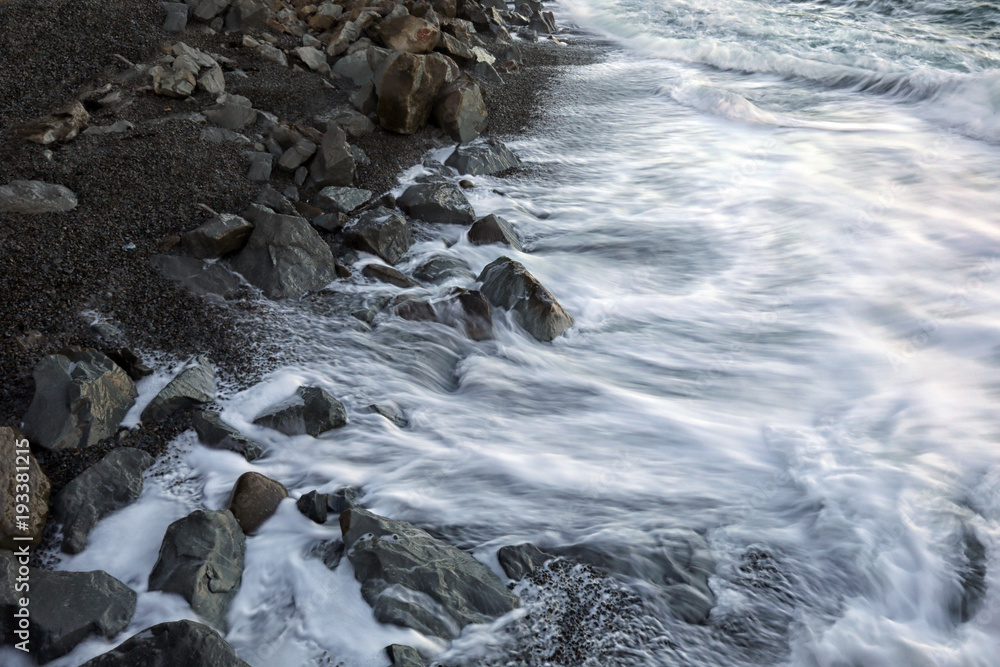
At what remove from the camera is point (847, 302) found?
4.12 meters

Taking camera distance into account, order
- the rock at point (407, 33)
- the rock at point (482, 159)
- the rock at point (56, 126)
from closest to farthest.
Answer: the rock at point (56, 126) < the rock at point (482, 159) < the rock at point (407, 33)

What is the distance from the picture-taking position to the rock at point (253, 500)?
2465 mm

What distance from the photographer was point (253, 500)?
248 cm

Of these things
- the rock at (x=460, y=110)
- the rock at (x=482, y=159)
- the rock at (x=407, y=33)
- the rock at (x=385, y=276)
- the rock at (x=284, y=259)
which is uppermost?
the rock at (x=407, y=33)

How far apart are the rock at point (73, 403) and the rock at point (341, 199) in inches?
78.7

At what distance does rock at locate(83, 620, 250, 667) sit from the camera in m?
1.81

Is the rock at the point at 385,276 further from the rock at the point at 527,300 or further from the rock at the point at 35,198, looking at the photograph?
the rock at the point at 35,198

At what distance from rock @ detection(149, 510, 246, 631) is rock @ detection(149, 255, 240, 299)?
1.55 meters

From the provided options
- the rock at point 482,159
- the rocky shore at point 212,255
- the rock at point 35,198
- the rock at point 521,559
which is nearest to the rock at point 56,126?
the rocky shore at point 212,255

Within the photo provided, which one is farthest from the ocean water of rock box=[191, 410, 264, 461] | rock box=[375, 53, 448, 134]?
rock box=[375, 53, 448, 134]

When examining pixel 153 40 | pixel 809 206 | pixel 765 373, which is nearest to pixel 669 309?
pixel 765 373

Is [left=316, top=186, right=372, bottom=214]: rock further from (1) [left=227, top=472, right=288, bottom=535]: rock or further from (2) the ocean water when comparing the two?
(1) [left=227, top=472, right=288, bottom=535]: rock

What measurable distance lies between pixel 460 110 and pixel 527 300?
2720 millimetres

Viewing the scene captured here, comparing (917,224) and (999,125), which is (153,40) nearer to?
(917,224)
